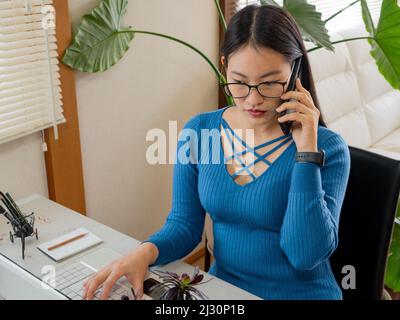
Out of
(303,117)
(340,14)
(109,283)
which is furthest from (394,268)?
(340,14)

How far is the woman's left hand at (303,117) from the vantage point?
1.15 m

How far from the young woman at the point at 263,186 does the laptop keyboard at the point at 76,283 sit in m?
0.03

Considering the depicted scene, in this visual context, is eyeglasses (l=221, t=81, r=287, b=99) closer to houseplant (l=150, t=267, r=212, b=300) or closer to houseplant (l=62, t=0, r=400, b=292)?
houseplant (l=150, t=267, r=212, b=300)

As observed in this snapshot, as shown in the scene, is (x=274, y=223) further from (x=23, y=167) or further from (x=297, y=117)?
(x=23, y=167)

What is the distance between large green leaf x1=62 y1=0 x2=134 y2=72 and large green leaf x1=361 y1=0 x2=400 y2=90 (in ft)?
2.68

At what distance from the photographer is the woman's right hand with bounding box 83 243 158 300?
3.45 ft

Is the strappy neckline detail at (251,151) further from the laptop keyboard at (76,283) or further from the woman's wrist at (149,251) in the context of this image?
the laptop keyboard at (76,283)

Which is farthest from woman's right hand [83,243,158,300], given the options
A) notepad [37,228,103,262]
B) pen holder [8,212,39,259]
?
pen holder [8,212,39,259]

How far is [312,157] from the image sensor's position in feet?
3.72

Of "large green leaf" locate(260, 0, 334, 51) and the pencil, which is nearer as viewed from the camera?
the pencil

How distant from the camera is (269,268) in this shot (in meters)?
1.23

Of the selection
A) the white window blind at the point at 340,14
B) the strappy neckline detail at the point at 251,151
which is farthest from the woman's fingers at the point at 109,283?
the white window blind at the point at 340,14

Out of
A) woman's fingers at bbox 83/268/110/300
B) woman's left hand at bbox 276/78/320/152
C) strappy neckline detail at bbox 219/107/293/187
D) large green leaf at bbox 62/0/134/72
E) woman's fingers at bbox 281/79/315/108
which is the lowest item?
woman's fingers at bbox 83/268/110/300
